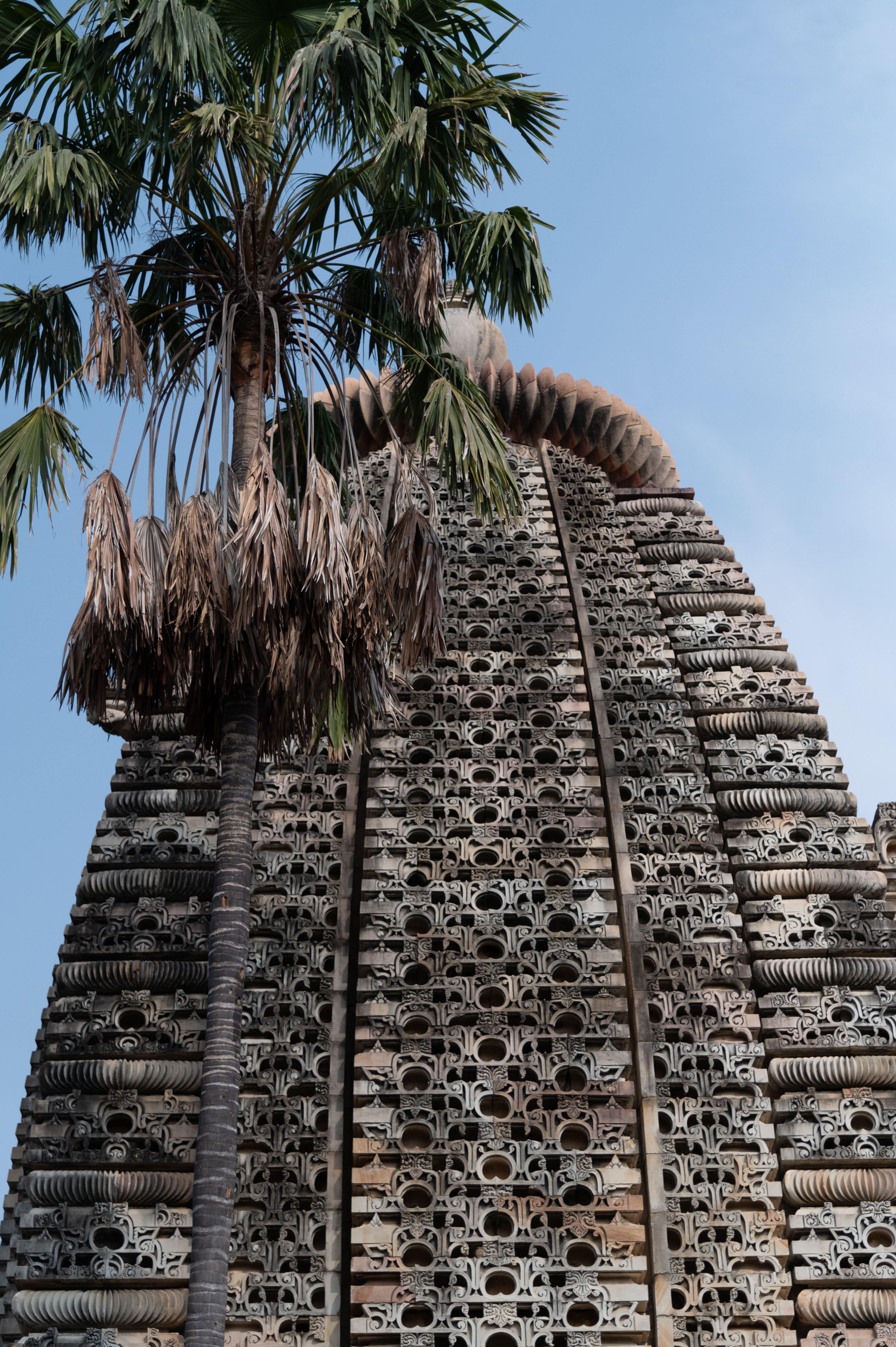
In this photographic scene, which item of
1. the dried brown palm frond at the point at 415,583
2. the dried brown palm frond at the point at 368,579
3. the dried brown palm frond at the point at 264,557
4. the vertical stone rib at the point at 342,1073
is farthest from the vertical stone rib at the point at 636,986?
the dried brown palm frond at the point at 264,557

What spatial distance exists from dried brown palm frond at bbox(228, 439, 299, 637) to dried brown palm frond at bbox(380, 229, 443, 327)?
168 centimetres

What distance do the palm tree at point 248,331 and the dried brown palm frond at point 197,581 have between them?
0.02m

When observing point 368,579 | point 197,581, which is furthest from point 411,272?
point 197,581

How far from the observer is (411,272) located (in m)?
10.5

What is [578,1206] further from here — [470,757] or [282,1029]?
[470,757]

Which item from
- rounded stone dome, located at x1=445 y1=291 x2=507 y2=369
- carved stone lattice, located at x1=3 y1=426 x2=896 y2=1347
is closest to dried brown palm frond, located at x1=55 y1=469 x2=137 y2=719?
carved stone lattice, located at x1=3 y1=426 x2=896 y2=1347

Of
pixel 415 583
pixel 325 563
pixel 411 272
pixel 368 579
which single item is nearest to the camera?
pixel 325 563

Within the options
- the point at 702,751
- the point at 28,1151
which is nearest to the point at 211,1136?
the point at 28,1151

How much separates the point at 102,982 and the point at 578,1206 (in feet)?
12.5

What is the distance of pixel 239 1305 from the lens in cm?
1059

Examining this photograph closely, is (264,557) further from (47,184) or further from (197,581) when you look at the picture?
(47,184)

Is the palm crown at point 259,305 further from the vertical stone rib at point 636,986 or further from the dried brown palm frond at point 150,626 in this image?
the vertical stone rib at point 636,986

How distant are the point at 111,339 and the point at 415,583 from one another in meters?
2.35

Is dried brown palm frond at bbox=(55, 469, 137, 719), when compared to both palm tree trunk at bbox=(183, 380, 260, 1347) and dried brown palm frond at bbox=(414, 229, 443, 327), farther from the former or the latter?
dried brown palm frond at bbox=(414, 229, 443, 327)
